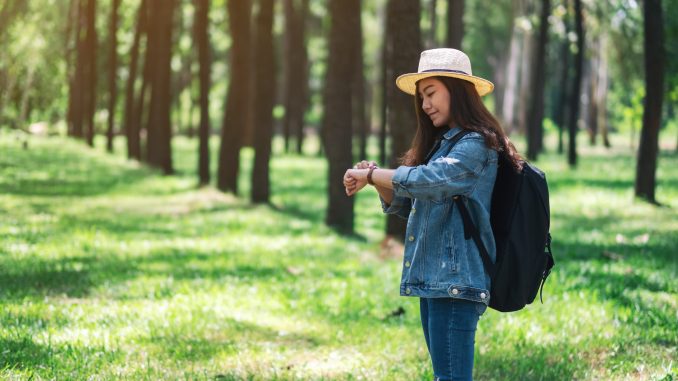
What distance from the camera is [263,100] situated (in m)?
19.9

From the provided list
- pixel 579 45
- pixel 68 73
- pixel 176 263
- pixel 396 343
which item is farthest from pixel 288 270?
pixel 68 73

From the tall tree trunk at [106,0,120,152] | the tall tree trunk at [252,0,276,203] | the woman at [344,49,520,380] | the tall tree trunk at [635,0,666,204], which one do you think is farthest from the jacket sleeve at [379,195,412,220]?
the tall tree trunk at [106,0,120,152]

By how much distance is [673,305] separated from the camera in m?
8.59

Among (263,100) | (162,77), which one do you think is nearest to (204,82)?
(263,100)

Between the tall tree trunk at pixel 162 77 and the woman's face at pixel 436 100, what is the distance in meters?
23.6

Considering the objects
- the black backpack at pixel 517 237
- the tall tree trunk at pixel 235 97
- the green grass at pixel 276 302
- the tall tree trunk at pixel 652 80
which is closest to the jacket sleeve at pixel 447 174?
the black backpack at pixel 517 237

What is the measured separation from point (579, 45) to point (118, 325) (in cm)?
2357

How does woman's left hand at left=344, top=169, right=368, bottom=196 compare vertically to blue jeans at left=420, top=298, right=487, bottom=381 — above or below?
above

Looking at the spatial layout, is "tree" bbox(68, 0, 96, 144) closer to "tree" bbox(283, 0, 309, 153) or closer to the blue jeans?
"tree" bbox(283, 0, 309, 153)

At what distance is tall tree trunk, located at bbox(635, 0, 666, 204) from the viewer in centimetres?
1750

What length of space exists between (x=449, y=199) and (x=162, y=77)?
2427cm

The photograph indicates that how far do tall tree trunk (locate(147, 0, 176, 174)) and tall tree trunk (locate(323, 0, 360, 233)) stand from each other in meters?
12.8

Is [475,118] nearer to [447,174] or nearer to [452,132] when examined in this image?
[452,132]

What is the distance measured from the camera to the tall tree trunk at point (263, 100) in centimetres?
1964
